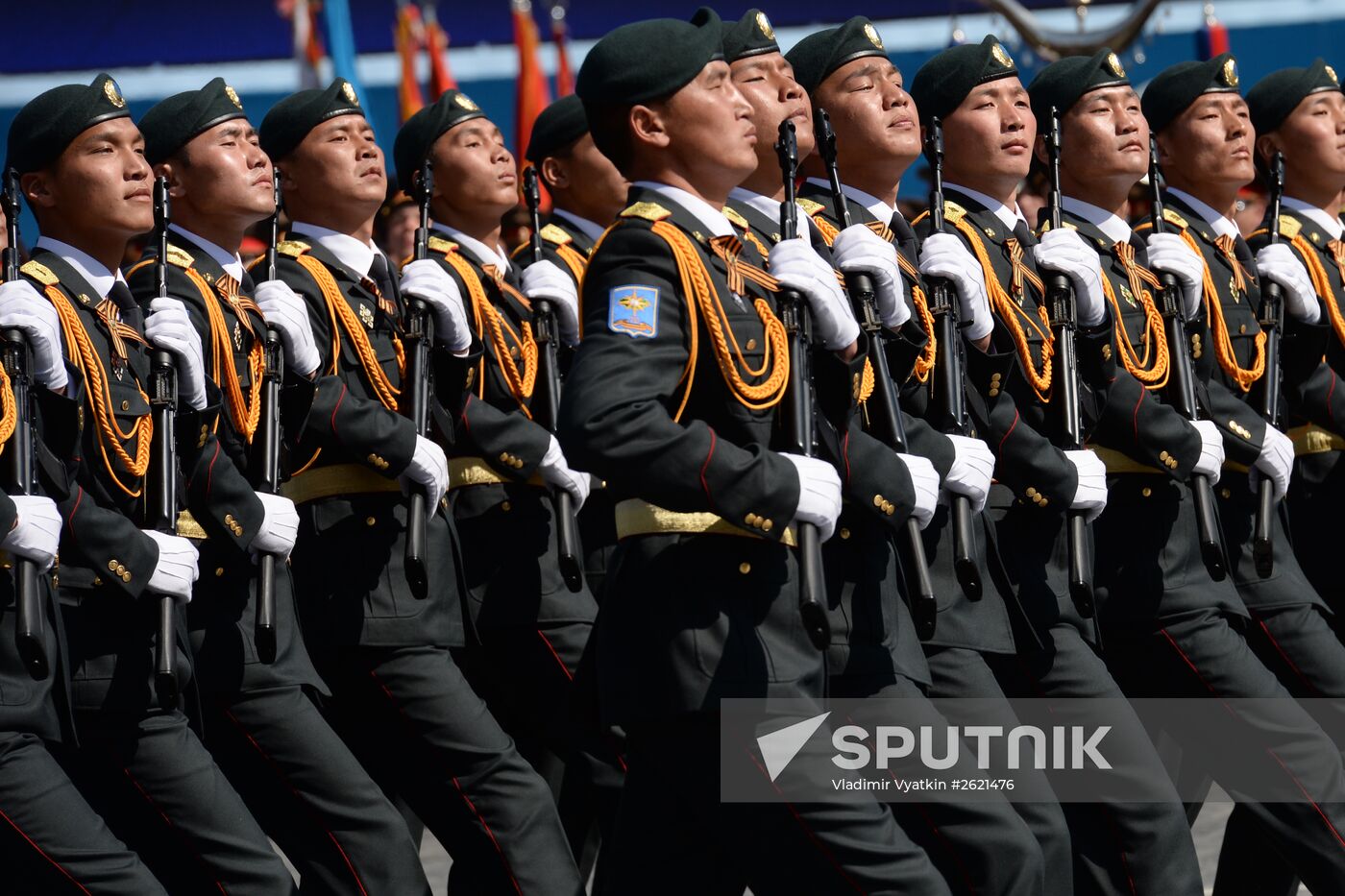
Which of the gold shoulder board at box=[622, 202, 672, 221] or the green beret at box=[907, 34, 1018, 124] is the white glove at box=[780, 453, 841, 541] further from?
the green beret at box=[907, 34, 1018, 124]

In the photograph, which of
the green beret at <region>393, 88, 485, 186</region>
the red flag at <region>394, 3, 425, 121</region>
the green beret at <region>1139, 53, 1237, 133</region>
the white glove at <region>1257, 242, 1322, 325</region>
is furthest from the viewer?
the red flag at <region>394, 3, 425, 121</region>

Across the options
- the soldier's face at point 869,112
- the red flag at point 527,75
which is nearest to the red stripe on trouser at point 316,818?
the soldier's face at point 869,112

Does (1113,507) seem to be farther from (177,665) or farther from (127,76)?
(127,76)

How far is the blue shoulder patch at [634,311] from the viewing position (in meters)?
3.96

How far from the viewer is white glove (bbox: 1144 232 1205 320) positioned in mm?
5844

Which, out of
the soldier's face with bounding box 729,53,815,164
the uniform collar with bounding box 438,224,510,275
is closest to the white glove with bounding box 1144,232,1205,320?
the soldier's face with bounding box 729,53,815,164

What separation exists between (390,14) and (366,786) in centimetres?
1161

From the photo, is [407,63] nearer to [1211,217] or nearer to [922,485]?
[1211,217]

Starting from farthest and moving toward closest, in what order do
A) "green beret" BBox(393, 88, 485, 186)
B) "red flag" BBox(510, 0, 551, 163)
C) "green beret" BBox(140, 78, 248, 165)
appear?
"red flag" BBox(510, 0, 551, 163), "green beret" BBox(393, 88, 485, 186), "green beret" BBox(140, 78, 248, 165)

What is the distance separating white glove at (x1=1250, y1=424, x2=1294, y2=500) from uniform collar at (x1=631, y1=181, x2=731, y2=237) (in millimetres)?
2120

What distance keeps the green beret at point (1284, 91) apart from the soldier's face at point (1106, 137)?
0.94 meters

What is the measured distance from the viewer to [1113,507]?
5.67m

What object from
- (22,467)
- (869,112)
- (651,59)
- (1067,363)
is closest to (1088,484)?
(1067,363)

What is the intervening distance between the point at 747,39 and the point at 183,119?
1.40 m
